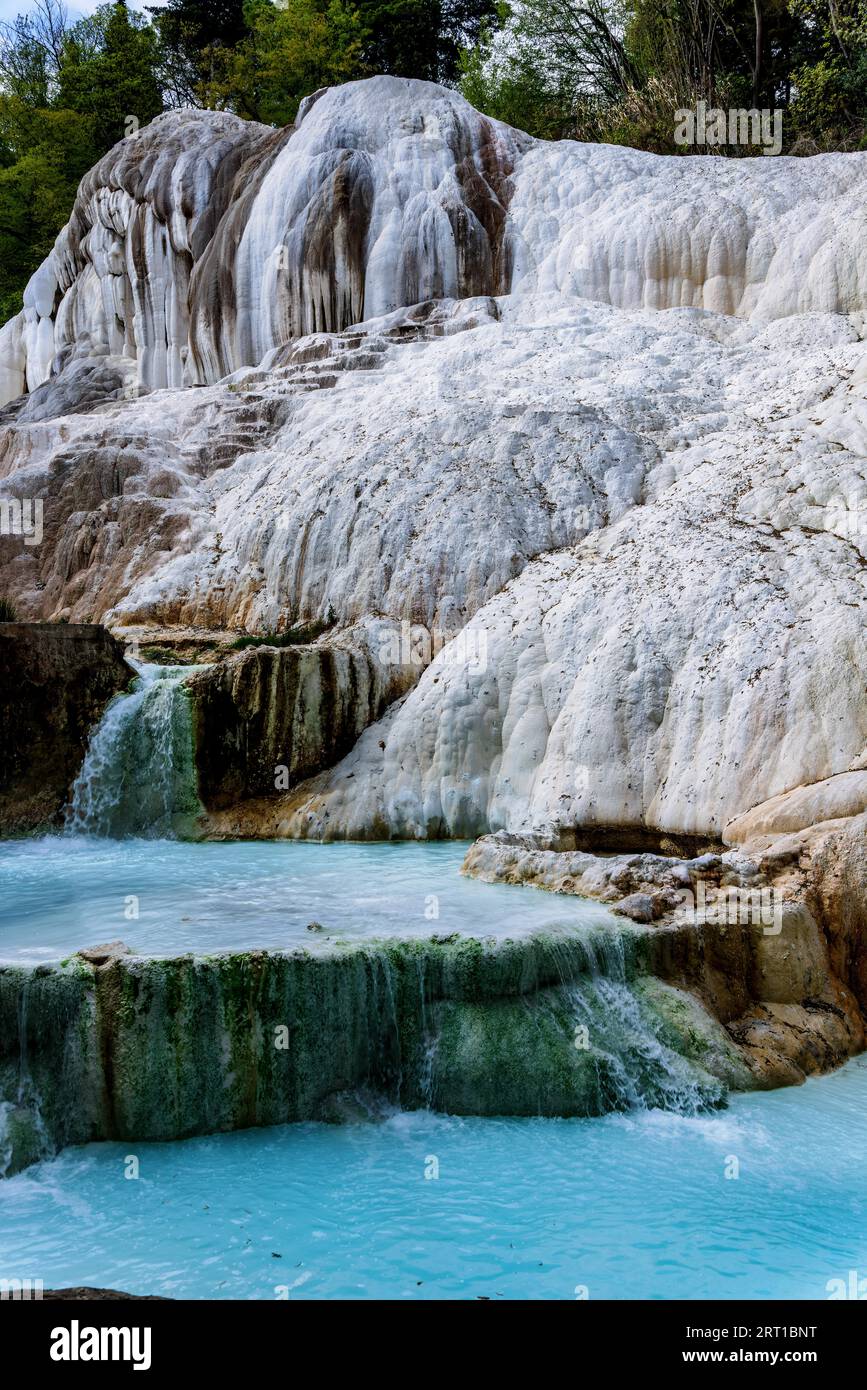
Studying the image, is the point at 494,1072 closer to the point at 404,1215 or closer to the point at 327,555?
the point at 404,1215

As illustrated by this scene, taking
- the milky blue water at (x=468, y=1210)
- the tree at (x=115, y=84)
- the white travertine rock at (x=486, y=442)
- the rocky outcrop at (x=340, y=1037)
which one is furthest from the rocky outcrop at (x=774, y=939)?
the tree at (x=115, y=84)

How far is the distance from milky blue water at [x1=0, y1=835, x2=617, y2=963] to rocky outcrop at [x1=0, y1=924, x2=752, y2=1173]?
27cm

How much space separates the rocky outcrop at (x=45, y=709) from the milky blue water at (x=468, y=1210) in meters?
6.48

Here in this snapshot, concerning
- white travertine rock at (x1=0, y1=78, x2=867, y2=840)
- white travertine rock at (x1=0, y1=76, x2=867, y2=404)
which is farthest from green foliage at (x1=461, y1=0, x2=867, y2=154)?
white travertine rock at (x1=0, y1=78, x2=867, y2=840)

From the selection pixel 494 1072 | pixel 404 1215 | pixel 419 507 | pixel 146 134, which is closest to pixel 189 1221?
pixel 404 1215

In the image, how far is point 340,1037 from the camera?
251 inches

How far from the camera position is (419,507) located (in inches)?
550

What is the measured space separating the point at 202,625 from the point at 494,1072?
945cm

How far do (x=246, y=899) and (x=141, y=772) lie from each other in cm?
432

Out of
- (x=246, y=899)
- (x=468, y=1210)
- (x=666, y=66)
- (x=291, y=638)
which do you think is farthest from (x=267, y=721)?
(x=666, y=66)

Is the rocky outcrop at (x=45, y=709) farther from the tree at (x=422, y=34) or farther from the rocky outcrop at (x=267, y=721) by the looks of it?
the tree at (x=422, y=34)

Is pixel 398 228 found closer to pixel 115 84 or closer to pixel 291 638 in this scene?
pixel 291 638

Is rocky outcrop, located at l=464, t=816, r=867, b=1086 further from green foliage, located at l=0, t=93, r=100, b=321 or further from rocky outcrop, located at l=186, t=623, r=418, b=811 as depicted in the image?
green foliage, located at l=0, t=93, r=100, b=321

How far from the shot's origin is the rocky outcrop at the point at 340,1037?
601 cm
